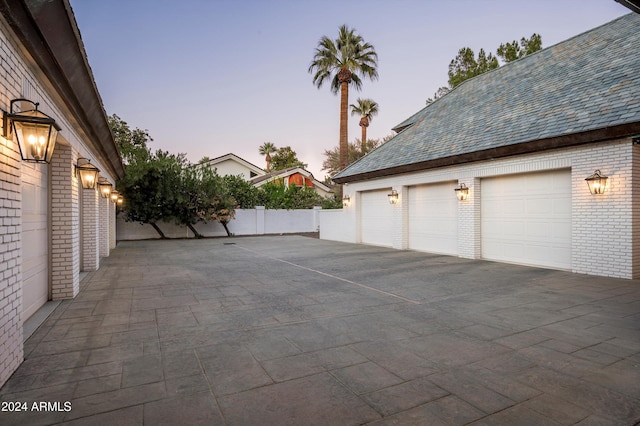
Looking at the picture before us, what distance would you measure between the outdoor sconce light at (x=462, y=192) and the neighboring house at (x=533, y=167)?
116 mm

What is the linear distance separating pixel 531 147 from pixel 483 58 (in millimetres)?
18217

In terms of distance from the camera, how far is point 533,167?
27.1ft

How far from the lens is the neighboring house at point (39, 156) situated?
9.32 feet

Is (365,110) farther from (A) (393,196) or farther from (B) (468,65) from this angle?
(A) (393,196)

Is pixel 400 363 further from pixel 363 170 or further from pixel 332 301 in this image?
pixel 363 170

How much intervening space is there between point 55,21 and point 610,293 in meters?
8.15

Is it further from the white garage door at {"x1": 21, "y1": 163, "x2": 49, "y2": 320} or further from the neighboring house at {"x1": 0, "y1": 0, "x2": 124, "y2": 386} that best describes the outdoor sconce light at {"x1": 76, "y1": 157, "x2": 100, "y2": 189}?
the white garage door at {"x1": 21, "y1": 163, "x2": 49, "y2": 320}

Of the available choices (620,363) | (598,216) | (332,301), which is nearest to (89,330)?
(332,301)

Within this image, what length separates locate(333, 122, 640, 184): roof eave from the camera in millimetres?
6621

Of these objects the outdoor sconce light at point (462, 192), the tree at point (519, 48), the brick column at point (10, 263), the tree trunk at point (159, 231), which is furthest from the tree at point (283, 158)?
the brick column at point (10, 263)

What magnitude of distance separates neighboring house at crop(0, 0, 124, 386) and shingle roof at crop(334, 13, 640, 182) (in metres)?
8.83

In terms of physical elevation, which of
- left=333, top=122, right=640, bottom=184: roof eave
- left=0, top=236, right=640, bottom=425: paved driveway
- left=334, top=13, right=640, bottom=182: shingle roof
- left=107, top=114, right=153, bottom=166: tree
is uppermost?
left=107, top=114, right=153, bottom=166: tree

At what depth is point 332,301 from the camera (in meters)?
5.32

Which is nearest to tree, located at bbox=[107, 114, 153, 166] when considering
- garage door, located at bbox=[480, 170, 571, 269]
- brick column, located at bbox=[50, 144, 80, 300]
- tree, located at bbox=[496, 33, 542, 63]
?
brick column, located at bbox=[50, 144, 80, 300]
